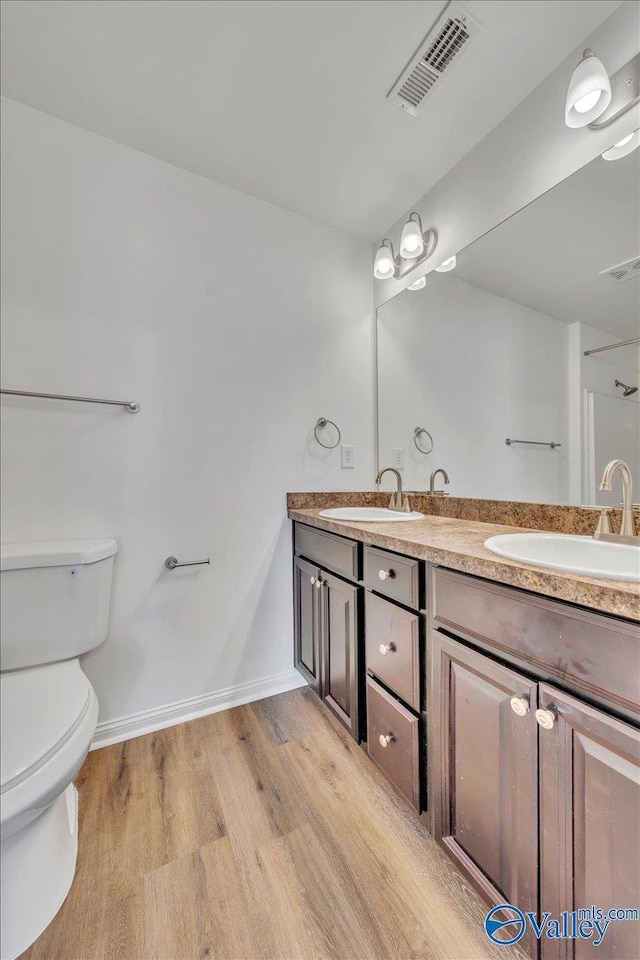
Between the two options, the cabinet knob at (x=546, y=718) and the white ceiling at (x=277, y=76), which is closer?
the cabinet knob at (x=546, y=718)

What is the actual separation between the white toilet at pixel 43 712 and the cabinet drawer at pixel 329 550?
28.5 inches

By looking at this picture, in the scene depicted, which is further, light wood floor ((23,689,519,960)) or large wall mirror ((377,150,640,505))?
large wall mirror ((377,150,640,505))

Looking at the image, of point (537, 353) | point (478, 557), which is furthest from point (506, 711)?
point (537, 353)

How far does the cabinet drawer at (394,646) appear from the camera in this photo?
0.99m

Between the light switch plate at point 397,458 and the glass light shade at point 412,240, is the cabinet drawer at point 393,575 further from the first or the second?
the glass light shade at point 412,240

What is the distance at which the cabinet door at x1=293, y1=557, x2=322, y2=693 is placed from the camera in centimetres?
151

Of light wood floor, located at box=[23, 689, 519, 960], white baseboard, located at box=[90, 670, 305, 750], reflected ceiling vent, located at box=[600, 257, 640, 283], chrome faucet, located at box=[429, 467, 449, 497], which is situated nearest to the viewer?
light wood floor, located at box=[23, 689, 519, 960]

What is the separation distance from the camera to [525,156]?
126 cm

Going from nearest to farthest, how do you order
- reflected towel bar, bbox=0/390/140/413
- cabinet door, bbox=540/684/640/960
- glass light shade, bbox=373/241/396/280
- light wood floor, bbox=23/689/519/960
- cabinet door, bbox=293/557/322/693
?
cabinet door, bbox=540/684/640/960 → light wood floor, bbox=23/689/519/960 → reflected towel bar, bbox=0/390/140/413 → cabinet door, bbox=293/557/322/693 → glass light shade, bbox=373/241/396/280

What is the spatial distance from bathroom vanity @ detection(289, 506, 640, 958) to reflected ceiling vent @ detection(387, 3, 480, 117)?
1444mm

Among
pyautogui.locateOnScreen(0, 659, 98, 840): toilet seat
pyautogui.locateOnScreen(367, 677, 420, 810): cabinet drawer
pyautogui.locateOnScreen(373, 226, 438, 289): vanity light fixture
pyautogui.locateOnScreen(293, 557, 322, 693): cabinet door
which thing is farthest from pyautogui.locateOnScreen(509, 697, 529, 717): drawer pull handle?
pyautogui.locateOnScreen(373, 226, 438, 289): vanity light fixture

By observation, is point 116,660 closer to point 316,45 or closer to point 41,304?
point 41,304

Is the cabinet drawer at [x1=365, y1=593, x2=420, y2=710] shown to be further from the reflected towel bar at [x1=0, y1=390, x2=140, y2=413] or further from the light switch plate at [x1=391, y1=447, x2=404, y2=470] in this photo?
the reflected towel bar at [x1=0, y1=390, x2=140, y2=413]

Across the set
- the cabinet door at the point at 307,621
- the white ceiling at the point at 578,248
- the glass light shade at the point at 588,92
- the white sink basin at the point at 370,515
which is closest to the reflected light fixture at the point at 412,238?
the white ceiling at the point at 578,248
